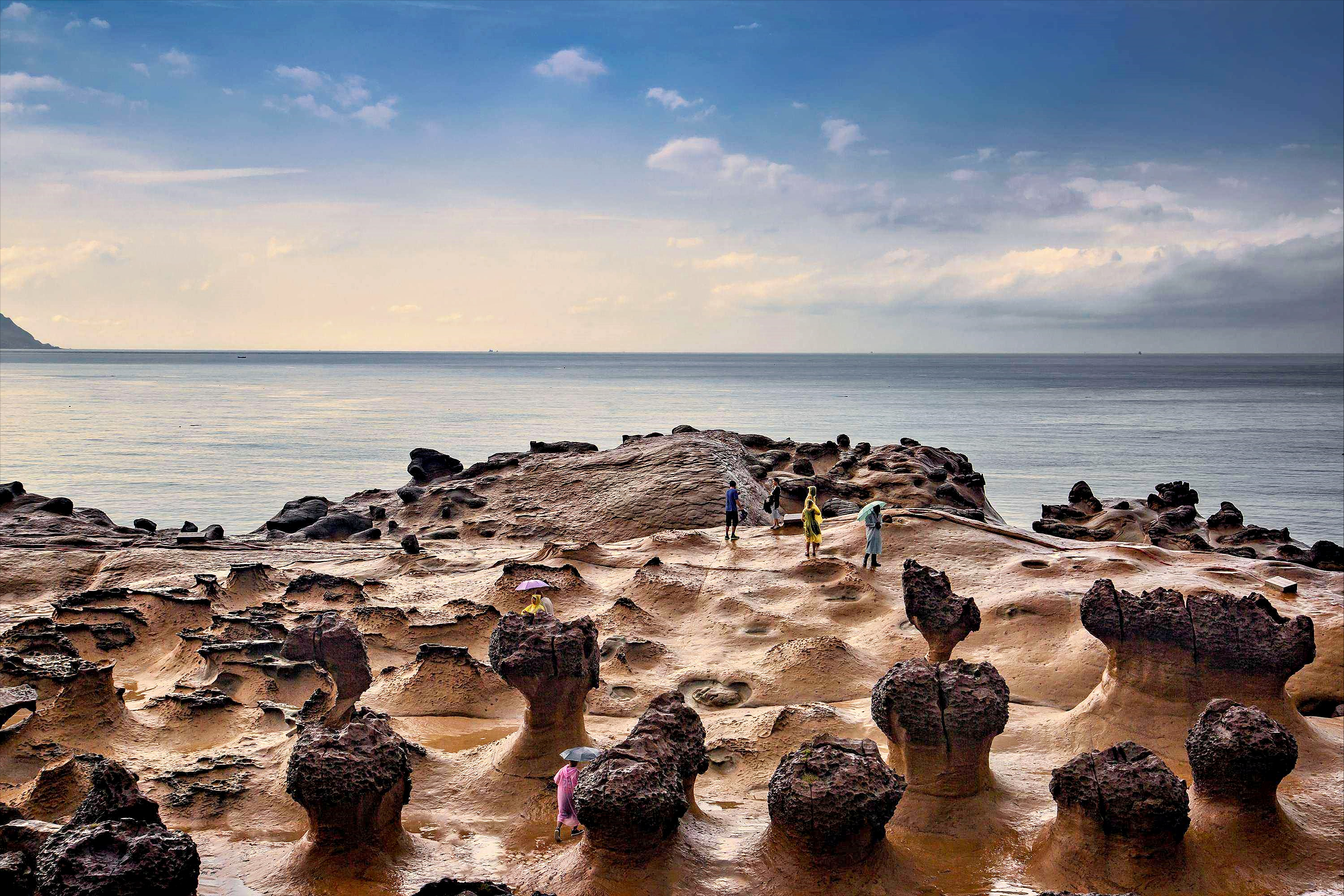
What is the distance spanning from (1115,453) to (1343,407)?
37541 mm

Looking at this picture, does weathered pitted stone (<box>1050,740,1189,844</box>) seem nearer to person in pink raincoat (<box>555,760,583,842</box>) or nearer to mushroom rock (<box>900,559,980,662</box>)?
mushroom rock (<box>900,559,980,662</box>)

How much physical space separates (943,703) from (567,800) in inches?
84.1

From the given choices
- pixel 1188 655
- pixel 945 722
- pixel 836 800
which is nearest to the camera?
pixel 836 800

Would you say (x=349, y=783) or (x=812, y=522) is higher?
(x=812, y=522)

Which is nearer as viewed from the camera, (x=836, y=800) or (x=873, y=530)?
(x=836, y=800)

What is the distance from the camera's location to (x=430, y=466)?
774 inches

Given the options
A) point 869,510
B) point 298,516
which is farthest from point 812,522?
point 298,516

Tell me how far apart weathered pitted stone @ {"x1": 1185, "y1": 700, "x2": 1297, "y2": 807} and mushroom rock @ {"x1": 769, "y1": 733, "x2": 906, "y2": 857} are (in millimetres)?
1703

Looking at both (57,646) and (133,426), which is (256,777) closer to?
(57,646)

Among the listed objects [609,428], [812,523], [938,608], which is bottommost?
[609,428]

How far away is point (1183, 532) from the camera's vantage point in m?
16.4

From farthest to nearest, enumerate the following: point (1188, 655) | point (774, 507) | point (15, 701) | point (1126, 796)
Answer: point (774, 507), point (1188, 655), point (15, 701), point (1126, 796)

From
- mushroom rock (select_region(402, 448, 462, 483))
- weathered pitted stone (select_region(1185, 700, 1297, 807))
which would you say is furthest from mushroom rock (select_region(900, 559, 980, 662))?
mushroom rock (select_region(402, 448, 462, 483))

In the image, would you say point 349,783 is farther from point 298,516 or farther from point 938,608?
point 298,516
